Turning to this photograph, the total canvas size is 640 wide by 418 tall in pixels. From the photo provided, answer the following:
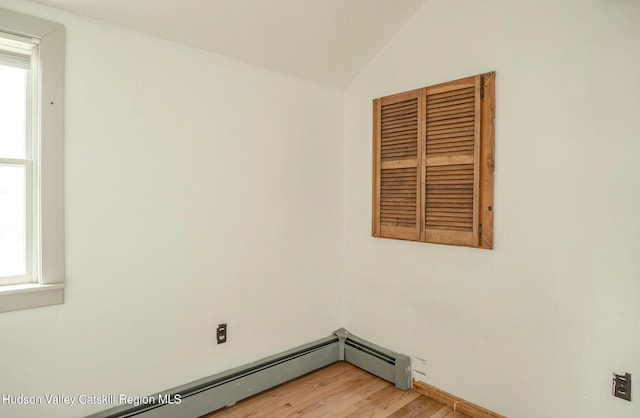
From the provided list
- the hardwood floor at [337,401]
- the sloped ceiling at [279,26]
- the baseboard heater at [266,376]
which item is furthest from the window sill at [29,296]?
the sloped ceiling at [279,26]

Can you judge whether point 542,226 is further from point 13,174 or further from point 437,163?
point 13,174

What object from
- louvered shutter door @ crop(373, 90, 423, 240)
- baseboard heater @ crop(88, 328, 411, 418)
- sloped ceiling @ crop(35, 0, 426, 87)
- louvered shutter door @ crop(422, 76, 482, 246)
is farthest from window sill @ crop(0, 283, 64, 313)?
louvered shutter door @ crop(422, 76, 482, 246)

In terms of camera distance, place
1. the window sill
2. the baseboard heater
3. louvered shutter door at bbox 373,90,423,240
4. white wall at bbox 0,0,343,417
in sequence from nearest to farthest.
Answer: the window sill → white wall at bbox 0,0,343,417 → the baseboard heater → louvered shutter door at bbox 373,90,423,240

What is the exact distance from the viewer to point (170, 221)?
1981 mm

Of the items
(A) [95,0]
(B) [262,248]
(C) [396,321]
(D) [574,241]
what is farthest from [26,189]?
(D) [574,241]

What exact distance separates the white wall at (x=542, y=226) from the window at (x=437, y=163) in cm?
8

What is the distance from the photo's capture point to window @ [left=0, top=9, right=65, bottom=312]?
1601mm

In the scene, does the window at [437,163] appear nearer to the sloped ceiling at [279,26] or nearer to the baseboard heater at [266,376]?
the sloped ceiling at [279,26]

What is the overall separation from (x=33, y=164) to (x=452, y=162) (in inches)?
85.8

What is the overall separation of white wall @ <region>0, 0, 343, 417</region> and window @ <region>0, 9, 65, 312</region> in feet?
0.19

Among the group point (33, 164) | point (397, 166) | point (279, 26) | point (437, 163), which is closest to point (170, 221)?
point (33, 164)

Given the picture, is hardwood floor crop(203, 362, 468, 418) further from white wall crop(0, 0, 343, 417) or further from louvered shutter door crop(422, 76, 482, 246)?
louvered shutter door crop(422, 76, 482, 246)

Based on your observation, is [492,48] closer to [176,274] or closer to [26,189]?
[176,274]

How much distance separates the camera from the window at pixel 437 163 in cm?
201
